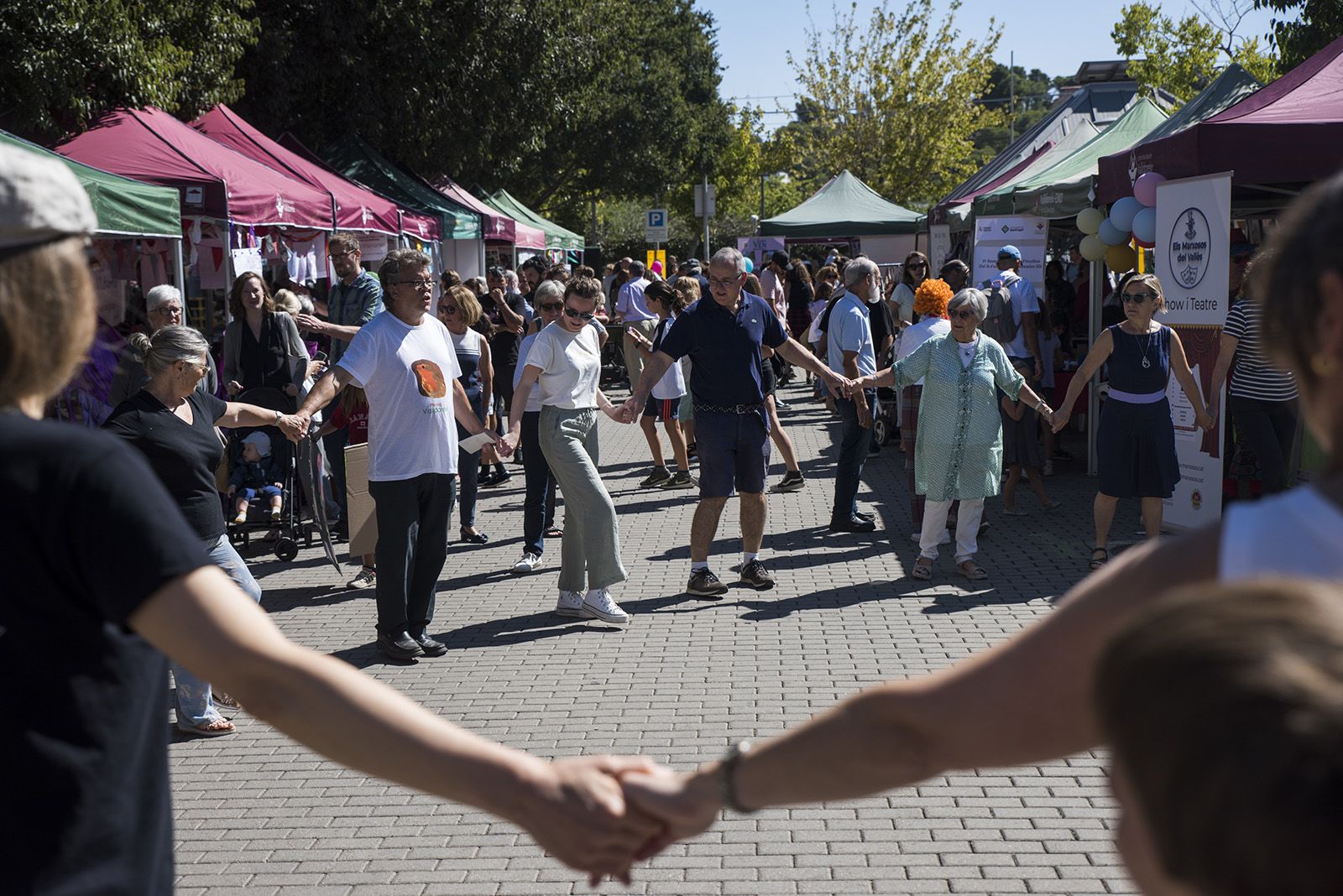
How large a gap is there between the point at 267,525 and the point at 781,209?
69127 mm

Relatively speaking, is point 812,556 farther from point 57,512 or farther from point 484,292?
point 57,512

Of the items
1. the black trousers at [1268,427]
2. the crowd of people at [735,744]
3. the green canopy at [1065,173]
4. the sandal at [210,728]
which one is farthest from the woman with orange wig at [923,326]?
the crowd of people at [735,744]

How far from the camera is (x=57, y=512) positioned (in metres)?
1.64

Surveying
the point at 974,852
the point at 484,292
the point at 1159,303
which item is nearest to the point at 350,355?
the point at 974,852

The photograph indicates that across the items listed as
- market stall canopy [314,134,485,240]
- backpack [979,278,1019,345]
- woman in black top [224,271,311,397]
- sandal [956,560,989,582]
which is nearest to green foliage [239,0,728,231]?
market stall canopy [314,134,485,240]

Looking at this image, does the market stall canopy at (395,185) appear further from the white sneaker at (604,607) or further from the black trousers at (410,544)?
the black trousers at (410,544)

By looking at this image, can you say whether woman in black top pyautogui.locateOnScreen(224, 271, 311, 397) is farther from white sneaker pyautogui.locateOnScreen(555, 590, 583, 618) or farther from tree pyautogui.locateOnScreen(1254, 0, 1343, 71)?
tree pyautogui.locateOnScreen(1254, 0, 1343, 71)

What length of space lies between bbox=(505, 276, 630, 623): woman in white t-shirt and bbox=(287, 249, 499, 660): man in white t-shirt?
85cm

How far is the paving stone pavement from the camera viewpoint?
4.38 m

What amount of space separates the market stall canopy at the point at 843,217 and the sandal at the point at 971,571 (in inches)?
701

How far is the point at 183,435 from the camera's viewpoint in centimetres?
572

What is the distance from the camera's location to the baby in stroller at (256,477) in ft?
32.4

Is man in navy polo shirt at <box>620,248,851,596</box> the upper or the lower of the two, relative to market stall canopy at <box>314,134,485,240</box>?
lower

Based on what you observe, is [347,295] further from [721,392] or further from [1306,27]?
[1306,27]
